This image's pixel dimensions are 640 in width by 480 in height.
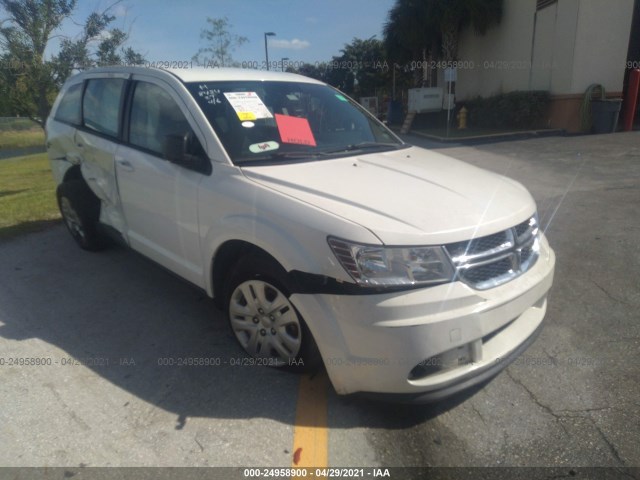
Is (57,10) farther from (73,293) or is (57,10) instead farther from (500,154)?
(500,154)

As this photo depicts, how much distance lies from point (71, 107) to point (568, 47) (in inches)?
566

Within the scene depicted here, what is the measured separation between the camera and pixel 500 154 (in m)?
11.3

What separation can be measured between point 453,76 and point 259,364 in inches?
579

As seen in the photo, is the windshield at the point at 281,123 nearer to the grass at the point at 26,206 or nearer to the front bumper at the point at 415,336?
the front bumper at the point at 415,336

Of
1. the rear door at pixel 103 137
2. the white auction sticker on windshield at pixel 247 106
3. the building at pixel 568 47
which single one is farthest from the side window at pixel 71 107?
the building at pixel 568 47

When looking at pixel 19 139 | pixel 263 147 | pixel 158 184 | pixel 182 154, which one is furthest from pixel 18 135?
pixel 263 147

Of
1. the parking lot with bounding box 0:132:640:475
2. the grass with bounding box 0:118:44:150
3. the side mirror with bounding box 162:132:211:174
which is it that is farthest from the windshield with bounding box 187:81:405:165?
the grass with bounding box 0:118:44:150

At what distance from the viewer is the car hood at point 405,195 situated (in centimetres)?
220

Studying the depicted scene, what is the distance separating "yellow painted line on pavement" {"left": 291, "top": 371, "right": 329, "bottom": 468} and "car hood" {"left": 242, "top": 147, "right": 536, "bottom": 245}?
1.07 metres

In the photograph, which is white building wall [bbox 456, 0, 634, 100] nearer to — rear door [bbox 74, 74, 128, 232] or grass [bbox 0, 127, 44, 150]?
rear door [bbox 74, 74, 128, 232]

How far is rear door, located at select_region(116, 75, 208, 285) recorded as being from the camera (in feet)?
9.92

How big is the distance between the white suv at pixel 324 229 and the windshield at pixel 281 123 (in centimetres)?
1

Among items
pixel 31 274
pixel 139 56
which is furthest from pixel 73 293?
pixel 139 56

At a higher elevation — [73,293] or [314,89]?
[314,89]
